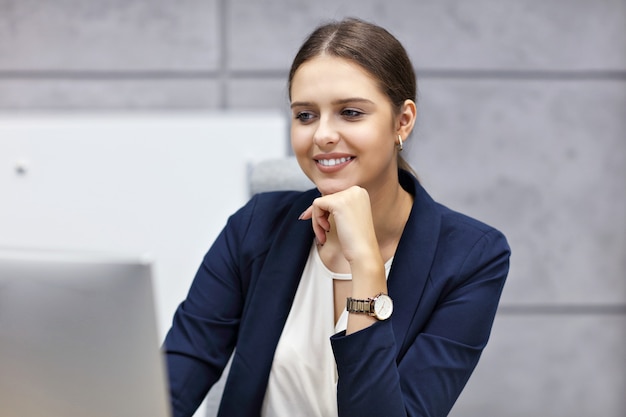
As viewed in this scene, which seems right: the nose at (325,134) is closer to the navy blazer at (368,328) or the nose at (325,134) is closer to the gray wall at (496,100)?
the navy blazer at (368,328)

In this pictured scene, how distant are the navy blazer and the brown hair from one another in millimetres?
203

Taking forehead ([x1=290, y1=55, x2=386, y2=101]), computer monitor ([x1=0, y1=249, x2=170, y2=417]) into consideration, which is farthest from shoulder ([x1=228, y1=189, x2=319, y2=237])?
computer monitor ([x1=0, y1=249, x2=170, y2=417])

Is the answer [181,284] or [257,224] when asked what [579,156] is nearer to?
[181,284]

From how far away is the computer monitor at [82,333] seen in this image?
0.63m

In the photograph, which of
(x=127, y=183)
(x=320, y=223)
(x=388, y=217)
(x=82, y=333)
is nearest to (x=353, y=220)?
(x=320, y=223)

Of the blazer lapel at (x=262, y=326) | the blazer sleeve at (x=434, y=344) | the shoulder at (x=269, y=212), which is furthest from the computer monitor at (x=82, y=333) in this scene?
the shoulder at (x=269, y=212)

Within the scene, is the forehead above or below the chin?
above

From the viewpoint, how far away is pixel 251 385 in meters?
1.26

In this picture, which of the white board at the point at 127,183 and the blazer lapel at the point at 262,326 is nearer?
the blazer lapel at the point at 262,326

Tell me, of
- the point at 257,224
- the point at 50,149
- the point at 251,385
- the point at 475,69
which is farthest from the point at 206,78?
the point at 251,385

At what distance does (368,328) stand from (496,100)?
155 centimetres

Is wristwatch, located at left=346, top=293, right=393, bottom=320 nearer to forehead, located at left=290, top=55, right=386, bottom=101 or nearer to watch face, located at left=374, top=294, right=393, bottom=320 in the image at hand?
watch face, located at left=374, top=294, right=393, bottom=320

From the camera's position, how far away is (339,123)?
4.06 feet

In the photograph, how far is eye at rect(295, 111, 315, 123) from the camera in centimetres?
126
